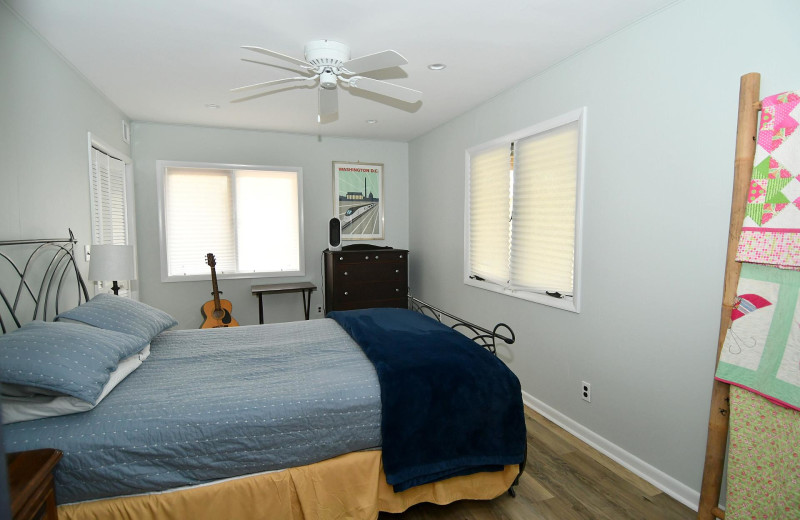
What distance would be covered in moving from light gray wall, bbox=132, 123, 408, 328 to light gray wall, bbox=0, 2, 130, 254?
120cm

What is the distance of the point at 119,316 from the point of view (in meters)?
2.10

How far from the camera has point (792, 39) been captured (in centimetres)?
157

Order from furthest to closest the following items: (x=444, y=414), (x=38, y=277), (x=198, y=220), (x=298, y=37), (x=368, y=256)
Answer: (x=368, y=256) → (x=198, y=220) → (x=298, y=37) → (x=38, y=277) → (x=444, y=414)

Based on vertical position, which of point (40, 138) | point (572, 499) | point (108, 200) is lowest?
point (572, 499)

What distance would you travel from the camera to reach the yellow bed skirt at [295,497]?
1.52 metres

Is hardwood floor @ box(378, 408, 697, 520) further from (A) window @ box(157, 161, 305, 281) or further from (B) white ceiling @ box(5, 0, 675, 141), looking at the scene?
(A) window @ box(157, 161, 305, 281)

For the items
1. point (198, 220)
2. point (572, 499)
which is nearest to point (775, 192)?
point (572, 499)

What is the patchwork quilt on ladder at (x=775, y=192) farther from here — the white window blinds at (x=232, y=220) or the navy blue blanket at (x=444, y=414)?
the white window blinds at (x=232, y=220)

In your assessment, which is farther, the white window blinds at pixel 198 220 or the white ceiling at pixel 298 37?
the white window blinds at pixel 198 220

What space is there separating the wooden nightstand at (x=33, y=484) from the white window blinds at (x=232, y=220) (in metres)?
3.40

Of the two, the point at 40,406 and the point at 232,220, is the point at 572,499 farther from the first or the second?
the point at 232,220

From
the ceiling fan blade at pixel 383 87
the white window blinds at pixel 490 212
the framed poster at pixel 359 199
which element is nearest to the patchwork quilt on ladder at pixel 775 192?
the ceiling fan blade at pixel 383 87

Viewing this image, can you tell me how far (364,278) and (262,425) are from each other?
295 centimetres

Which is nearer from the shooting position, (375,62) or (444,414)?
(444,414)
